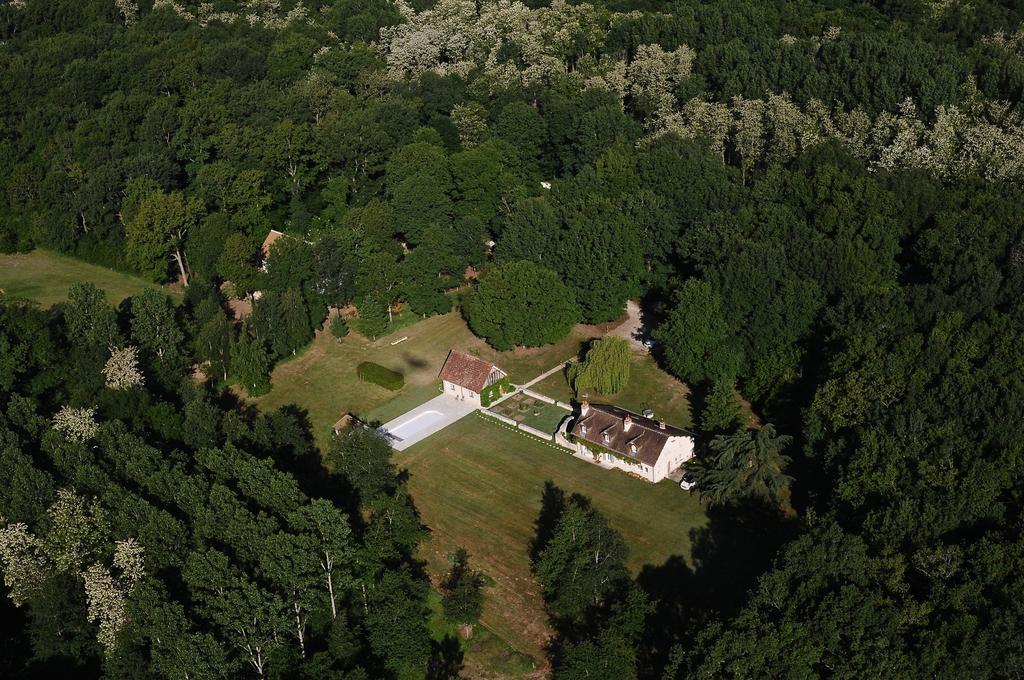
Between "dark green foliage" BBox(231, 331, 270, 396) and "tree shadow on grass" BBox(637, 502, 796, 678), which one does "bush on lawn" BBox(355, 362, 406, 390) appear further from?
"tree shadow on grass" BBox(637, 502, 796, 678)

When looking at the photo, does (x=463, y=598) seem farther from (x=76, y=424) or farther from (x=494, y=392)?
(x=76, y=424)

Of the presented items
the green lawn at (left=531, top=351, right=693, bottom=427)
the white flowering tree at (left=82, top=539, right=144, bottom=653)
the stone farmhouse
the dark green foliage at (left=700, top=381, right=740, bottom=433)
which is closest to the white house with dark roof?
the dark green foliage at (left=700, top=381, right=740, bottom=433)

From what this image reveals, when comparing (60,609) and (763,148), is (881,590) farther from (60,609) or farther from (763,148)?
(763,148)

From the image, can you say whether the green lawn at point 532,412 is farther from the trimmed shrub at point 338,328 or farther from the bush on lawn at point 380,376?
the trimmed shrub at point 338,328

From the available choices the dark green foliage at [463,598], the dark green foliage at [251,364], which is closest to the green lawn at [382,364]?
the dark green foliage at [251,364]

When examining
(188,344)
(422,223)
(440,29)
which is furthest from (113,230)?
(440,29)

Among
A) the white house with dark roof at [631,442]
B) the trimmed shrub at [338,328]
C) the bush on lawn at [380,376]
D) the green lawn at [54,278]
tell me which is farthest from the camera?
the green lawn at [54,278]

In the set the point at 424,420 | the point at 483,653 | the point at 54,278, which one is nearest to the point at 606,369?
the point at 424,420
